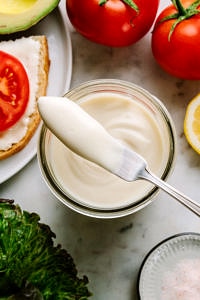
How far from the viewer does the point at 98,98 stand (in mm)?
1465

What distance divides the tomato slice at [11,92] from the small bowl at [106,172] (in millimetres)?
137

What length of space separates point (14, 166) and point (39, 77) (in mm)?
199

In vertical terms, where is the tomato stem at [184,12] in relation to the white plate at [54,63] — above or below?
above

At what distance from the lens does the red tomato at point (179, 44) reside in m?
1.50

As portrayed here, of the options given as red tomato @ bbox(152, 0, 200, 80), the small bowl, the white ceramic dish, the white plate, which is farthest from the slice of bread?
the white ceramic dish

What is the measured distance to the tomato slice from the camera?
154 centimetres

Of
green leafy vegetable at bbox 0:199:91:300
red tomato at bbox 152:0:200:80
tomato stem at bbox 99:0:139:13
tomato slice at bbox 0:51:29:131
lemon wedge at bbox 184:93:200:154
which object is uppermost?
tomato stem at bbox 99:0:139:13

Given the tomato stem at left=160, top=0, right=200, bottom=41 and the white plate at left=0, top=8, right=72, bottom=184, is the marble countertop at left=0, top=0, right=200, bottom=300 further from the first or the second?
the tomato stem at left=160, top=0, right=200, bottom=41

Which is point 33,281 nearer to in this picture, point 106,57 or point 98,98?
point 98,98

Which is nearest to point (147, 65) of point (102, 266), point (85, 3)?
point (85, 3)

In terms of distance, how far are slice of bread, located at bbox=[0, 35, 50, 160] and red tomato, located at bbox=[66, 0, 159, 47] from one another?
0.10 meters

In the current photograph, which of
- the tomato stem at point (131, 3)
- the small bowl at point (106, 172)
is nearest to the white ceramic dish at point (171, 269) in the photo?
the small bowl at point (106, 172)

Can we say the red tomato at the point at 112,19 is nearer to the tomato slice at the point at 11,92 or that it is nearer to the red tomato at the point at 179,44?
the red tomato at the point at 179,44

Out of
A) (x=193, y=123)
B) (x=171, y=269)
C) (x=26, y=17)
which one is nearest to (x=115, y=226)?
(x=171, y=269)
